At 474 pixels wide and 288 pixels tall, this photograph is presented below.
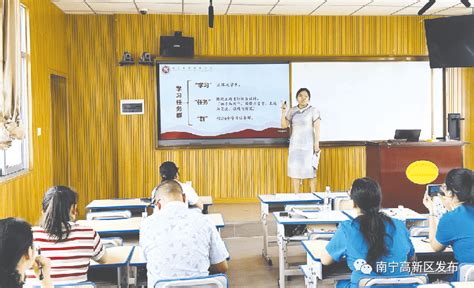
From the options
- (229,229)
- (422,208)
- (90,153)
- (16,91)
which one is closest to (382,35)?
(422,208)

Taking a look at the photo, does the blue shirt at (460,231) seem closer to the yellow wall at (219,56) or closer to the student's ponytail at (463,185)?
the student's ponytail at (463,185)

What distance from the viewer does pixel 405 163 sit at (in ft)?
26.8

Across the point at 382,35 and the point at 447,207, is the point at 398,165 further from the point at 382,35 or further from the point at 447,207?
the point at 447,207

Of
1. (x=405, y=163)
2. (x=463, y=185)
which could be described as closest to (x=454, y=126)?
(x=405, y=163)

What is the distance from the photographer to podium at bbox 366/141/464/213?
26.7 ft

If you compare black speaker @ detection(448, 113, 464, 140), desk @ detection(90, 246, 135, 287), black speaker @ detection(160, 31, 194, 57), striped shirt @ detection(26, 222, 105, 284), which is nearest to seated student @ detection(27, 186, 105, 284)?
striped shirt @ detection(26, 222, 105, 284)

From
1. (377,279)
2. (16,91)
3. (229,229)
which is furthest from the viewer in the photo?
(229,229)

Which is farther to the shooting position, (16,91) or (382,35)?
(382,35)

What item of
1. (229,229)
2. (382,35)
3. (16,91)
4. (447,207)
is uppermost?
(382,35)

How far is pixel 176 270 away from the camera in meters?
3.20

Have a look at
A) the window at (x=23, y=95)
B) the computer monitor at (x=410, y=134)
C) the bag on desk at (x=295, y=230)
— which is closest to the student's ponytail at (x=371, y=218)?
the bag on desk at (x=295, y=230)

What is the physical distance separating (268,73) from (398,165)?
9.44 feet

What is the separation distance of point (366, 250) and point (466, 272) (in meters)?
0.56

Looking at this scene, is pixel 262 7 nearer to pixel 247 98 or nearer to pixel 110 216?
pixel 247 98
